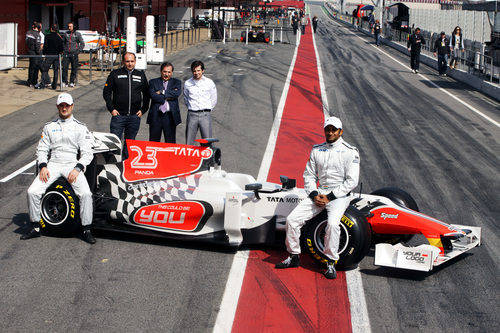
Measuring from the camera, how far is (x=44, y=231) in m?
8.29

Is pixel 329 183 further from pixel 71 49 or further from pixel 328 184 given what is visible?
pixel 71 49

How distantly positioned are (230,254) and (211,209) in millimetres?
563

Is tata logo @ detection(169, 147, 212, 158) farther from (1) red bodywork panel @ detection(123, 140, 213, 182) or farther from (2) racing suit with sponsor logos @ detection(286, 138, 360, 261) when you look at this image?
(2) racing suit with sponsor logos @ detection(286, 138, 360, 261)

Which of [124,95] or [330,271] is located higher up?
[124,95]

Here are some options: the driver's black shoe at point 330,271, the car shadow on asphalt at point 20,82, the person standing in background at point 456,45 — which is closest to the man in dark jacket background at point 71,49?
the car shadow on asphalt at point 20,82

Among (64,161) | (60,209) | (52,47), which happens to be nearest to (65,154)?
(64,161)

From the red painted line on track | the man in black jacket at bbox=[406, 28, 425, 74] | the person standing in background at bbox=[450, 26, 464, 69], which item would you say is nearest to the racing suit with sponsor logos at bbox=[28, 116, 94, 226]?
the red painted line on track

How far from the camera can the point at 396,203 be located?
8328 mm

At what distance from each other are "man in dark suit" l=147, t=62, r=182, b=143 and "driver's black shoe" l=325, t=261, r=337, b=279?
13.3ft

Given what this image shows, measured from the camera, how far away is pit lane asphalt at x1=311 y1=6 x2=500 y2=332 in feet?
Result: 21.7

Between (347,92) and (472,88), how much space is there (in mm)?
5758

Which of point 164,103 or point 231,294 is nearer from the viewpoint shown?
point 231,294

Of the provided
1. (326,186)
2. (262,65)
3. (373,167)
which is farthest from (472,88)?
(326,186)

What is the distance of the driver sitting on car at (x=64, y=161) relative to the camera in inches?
318
